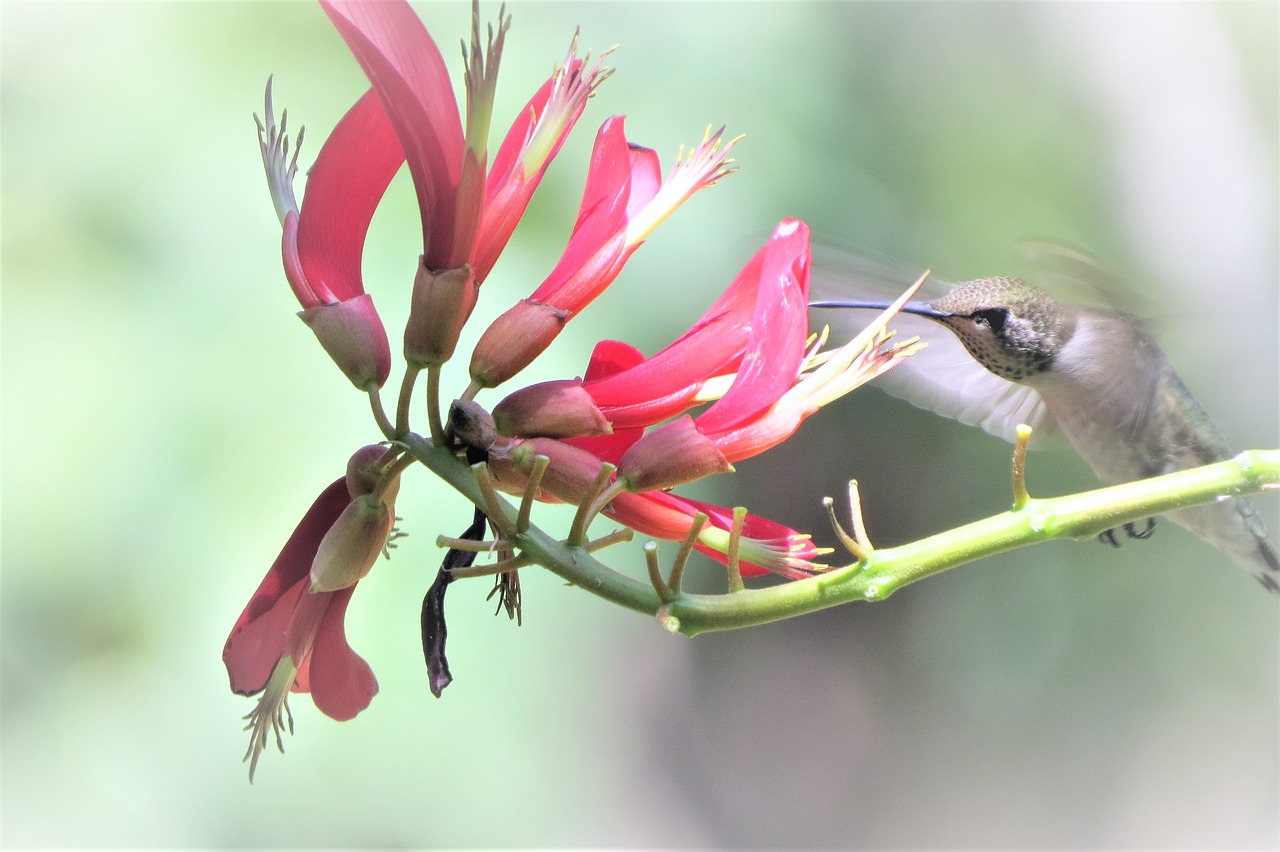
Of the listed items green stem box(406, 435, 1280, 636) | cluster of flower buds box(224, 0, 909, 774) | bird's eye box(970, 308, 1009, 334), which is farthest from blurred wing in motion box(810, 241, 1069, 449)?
green stem box(406, 435, 1280, 636)

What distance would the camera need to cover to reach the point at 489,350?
26.0 inches

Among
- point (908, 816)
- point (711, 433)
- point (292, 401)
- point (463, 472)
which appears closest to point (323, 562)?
point (463, 472)

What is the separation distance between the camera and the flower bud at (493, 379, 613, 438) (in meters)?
0.64

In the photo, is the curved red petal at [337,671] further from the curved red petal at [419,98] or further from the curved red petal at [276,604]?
the curved red petal at [419,98]

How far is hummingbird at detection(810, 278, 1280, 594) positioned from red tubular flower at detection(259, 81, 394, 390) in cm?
69

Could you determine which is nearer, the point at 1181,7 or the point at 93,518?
the point at 93,518

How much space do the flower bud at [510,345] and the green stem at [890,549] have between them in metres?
0.08

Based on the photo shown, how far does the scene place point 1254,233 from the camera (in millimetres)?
2518

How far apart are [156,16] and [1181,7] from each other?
95.4 inches

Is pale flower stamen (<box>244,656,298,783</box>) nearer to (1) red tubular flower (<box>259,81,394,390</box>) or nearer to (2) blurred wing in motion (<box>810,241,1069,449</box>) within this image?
(1) red tubular flower (<box>259,81,394,390</box>)

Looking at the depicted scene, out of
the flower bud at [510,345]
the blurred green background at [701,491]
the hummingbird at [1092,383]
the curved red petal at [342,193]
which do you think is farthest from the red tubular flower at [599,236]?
the hummingbird at [1092,383]

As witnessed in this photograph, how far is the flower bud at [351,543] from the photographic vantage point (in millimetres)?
609

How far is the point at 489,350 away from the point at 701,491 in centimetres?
169

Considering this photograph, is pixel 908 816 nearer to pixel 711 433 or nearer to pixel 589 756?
pixel 589 756
